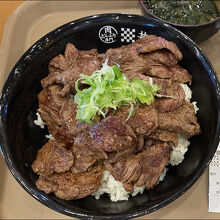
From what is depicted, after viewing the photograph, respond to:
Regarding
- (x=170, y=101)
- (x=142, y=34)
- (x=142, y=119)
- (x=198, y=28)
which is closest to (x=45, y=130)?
(x=142, y=119)

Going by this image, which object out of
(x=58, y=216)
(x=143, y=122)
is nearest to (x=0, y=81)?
(x=58, y=216)

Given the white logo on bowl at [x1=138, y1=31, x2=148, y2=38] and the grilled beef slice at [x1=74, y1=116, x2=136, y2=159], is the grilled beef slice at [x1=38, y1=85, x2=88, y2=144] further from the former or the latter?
the white logo on bowl at [x1=138, y1=31, x2=148, y2=38]

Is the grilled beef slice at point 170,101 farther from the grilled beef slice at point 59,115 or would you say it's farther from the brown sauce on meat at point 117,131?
the grilled beef slice at point 59,115

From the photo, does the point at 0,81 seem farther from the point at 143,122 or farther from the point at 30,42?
the point at 143,122

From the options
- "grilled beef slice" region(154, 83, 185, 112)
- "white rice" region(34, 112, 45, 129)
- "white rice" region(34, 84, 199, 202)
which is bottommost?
"white rice" region(34, 84, 199, 202)

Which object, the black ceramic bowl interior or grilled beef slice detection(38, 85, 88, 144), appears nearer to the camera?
grilled beef slice detection(38, 85, 88, 144)

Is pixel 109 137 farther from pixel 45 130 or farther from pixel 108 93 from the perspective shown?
pixel 45 130

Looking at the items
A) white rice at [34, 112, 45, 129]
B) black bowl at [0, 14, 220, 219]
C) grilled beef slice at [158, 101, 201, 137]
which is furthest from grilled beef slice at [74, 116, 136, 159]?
white rice at [34, 112, 45, 129]
